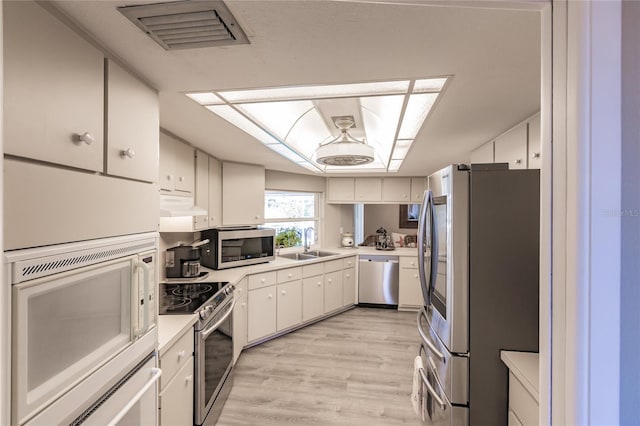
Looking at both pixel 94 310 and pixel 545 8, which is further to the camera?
pixel 94 310

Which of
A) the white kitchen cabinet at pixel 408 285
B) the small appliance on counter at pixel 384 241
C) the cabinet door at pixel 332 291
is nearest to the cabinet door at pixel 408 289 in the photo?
the white kitchen cabinet at pixel 408 285

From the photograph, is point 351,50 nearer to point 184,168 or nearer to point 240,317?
point 184,168

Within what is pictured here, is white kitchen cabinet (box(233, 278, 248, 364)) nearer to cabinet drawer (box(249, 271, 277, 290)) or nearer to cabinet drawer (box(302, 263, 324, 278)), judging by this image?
cabinet drawer (box(249, 271, 277, 290))

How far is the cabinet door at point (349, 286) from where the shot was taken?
4.35 meters

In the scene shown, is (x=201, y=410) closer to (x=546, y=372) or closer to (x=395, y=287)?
(x=546, y=372)

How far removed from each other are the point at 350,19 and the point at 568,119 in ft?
2.17

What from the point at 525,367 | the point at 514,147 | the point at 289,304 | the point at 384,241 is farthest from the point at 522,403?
the point at 384,241

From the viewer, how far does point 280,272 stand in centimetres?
344

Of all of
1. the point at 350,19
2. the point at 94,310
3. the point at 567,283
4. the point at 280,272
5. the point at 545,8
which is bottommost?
→ the point at 280,272

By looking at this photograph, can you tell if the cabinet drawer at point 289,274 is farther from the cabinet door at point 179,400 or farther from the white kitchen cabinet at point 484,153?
the white kitchen cabinet at point 484,153

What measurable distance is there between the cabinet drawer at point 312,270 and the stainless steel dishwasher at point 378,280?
35.0 inches

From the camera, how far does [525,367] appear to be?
1.32m

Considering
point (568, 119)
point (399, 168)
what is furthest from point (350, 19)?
point (399, 168)

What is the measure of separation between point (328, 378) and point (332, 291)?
154cm
